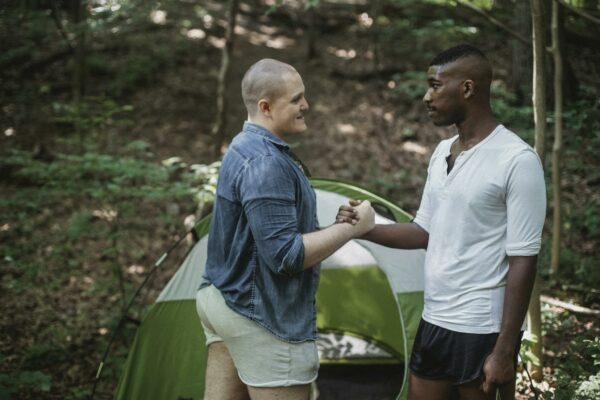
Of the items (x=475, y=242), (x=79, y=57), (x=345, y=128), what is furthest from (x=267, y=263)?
(x=79, y=57)

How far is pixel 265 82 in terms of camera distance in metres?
2.05

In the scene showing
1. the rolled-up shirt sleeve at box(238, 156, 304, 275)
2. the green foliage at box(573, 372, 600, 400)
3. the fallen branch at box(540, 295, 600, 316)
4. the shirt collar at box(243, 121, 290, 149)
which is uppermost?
the shirt collar at box(243, 121, 290, 149)

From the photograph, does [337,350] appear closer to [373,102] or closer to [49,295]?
[49,295]

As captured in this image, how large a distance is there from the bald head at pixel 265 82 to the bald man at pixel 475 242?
0.55 metres

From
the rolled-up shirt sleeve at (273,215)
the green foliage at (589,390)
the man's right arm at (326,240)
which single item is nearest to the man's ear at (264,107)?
the rolled-up shirt sleeve at (273,215)

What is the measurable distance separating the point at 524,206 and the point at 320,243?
2.37 ft

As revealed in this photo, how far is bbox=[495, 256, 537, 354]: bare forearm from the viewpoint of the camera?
2.02 m

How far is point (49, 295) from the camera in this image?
5422 millimetres

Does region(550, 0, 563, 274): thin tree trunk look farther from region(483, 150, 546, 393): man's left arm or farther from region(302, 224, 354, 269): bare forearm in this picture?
region(302, 224, 354, 269): bare forearm

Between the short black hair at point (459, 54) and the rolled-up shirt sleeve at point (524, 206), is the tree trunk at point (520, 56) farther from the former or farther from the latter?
the rolled-up shirt sleeve at point (524, 206)

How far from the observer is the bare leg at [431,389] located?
89.0 inches

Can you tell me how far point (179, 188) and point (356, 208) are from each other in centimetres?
263

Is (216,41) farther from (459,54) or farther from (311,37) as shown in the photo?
(459,54)

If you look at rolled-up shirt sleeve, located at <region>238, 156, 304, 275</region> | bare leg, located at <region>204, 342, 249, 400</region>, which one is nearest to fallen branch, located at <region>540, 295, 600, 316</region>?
bare leg, located at <region>204, 342, 249, 400</region>
